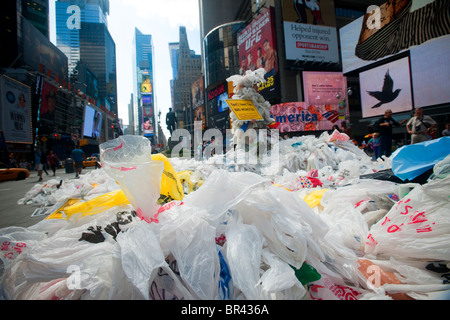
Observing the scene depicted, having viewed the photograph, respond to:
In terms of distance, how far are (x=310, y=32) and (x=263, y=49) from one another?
447 cm

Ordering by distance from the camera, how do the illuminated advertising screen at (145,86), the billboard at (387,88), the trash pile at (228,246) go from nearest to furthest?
the trash pile at (228,246) < the billboard at (387,88) < the illuminated advertising screen at (145,86)

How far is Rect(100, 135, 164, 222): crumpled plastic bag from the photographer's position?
1.38 m

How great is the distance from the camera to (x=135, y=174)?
4.55ft

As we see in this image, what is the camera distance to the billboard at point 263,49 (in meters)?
18.6

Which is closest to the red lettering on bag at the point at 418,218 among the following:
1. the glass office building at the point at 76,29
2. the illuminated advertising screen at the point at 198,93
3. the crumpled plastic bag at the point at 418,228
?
the crumpled plastic bag at the point at 418,228

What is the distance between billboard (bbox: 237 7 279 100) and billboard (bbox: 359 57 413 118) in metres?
7.04

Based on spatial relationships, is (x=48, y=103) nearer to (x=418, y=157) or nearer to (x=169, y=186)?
(x=169, y=186)

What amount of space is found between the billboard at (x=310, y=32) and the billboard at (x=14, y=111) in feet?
76.8

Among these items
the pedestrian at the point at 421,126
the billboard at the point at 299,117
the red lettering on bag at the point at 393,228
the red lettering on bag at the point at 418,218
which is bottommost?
the red lettering on bag at the point at 393,228

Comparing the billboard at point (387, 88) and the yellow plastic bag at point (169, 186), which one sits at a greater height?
the billboard at point (387, 88)

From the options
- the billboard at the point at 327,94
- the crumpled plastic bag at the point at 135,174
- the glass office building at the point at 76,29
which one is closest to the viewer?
the crumpled plastic bag at the point at 135,174

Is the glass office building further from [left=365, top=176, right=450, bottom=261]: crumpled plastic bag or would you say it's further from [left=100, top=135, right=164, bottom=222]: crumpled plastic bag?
[left=365, top=176, right=450, bottom=261]: crumpled plastic bag

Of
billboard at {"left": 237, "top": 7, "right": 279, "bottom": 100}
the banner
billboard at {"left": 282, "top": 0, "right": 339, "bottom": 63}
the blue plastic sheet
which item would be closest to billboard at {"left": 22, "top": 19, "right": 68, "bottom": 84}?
billboard at {"left": 237, "top": 7, "right": 279, "bottom": 100}

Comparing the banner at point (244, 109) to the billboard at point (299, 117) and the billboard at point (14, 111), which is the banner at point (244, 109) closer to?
the billboard at point (299, 117)
